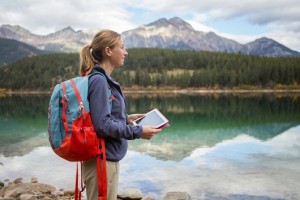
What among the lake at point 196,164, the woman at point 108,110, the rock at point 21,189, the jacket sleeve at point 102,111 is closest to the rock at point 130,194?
the lake at point 196,164

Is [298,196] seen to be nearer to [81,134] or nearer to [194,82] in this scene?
[81,134]

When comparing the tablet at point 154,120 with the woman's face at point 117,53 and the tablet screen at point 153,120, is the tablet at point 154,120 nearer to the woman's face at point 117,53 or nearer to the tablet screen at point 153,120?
the tablet screen at point 153,120

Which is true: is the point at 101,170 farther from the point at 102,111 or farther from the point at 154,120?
the point at 154,120

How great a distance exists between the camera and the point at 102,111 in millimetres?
3992

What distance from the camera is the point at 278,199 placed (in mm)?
13055

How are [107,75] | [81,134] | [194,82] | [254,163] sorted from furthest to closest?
[194,82] < [254,163] < [107,75] < [81,134]

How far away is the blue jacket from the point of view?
157 inches

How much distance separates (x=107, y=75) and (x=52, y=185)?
39.5 ft

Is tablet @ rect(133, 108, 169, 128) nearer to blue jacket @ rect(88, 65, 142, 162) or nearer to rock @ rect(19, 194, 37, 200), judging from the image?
blue jacket @ rect(88, 65, 142, 162)

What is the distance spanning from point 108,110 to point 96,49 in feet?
2.67

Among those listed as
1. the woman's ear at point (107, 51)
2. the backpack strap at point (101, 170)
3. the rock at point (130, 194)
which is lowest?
the rock at point (130, 194)

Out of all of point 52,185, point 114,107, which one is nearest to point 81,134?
point 114,107

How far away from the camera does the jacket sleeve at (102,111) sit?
157 inches

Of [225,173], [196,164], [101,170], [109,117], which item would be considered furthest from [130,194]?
[109,117]
